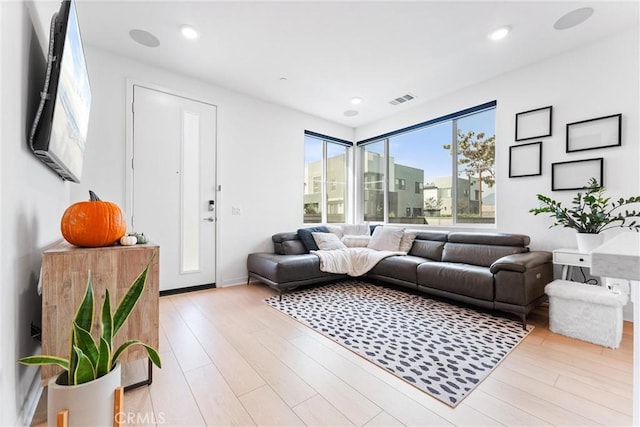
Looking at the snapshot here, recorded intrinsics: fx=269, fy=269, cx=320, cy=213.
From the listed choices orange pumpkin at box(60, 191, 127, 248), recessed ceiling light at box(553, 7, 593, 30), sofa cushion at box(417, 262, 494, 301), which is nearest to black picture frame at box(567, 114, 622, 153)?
recessed ceiling light at box(553, 7, 593, 30)

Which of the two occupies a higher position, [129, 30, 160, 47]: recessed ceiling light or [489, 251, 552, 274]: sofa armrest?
[129, 30, 160, 47]: recessed ceiling light

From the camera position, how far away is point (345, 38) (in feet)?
8.48

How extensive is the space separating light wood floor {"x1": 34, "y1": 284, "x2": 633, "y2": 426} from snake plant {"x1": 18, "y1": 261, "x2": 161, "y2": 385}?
464 mm

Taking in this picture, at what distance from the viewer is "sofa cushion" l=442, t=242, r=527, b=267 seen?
294 centimetres

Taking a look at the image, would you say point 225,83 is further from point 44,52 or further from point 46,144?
point 46,144

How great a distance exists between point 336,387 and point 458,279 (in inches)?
69.0

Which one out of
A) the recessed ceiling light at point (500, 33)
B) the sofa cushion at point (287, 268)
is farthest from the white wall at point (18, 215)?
the recessed ceiling light at point (500, 33)

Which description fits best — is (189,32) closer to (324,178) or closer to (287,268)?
(287,268)

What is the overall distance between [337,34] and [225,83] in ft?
5.62

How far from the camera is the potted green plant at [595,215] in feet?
7.72

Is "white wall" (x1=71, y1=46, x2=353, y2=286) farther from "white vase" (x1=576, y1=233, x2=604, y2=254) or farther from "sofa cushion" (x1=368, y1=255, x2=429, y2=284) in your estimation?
"white vase" (x1=576, y1=233, x2=604, y2=254)

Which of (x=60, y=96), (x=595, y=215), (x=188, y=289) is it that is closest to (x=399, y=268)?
(x=595, y=215)

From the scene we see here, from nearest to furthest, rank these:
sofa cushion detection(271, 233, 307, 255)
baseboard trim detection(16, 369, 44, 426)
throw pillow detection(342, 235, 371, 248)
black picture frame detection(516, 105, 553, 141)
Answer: baseboard trim detection(16, 369, 44, 426) < black picture frame detection(516, 105, 553, 141) < sofa cushion detection(271, 233, 307, 255) < throw pillow detection(342, 235, 371, 248)

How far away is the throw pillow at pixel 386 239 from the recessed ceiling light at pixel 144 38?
3537mm
